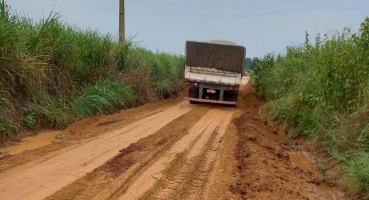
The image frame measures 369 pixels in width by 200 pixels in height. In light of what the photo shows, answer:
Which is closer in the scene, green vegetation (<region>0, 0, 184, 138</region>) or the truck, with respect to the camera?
green vegetation (<region>0, 0, 184, 138</region>)

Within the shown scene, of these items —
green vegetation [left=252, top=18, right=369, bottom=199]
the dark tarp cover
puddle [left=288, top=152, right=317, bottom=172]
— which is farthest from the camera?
the dark tarp cover

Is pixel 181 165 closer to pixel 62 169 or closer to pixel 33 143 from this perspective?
pixel 62 169

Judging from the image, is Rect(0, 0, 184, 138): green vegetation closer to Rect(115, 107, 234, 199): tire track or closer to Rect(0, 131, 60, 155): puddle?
Rect(0, 131, 60, 155): puddle

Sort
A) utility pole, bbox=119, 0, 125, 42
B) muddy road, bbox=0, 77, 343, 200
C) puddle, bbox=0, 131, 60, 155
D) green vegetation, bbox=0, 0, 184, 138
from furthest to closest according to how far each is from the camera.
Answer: utility pole, bbox=119, 0, 125, 42 → green vegetation, bbox=0, 0, 184, 138 → puddle, bbox=0, 131, 60, 155 → muddy road, bbox=0, 77, 343, 200

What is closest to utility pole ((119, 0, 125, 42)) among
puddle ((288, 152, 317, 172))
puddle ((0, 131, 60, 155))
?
puddle ((0, 131, 60, 155))

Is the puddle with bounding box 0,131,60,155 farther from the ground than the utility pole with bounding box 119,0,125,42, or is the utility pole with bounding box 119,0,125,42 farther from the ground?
the utility pole with bounding box 119,0,125,42

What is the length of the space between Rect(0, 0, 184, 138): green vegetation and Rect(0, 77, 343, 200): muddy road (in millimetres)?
881

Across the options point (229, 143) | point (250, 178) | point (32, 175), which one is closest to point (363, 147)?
point (250, 178)

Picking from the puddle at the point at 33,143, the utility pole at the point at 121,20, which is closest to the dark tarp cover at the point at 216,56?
the utility pole at the point at 121,20

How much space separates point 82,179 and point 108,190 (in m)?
0.57

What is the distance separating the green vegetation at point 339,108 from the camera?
238 inches

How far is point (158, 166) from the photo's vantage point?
601 cm

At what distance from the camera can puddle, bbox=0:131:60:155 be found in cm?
701

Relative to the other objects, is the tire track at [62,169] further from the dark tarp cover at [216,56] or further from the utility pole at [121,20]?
the utility pole at [121,20]
